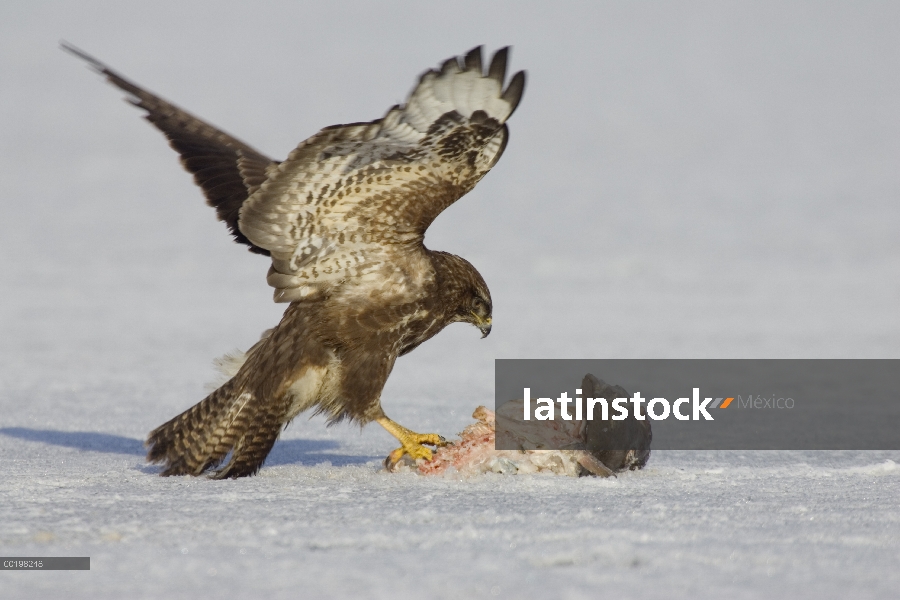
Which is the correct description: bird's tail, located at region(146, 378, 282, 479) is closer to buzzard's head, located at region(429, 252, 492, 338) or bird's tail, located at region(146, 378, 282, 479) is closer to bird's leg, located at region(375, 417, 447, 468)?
bird's leg, located at region(375, 417, 447, 468)

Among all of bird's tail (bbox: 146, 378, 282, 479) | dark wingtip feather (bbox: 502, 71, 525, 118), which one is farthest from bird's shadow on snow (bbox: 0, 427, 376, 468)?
dark wingtip feather (bbox: 502, 71, 525, 118)

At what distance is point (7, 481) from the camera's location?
415 cm

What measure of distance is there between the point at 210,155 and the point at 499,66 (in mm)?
1683

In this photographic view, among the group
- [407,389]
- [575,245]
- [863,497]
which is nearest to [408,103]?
[863,497]

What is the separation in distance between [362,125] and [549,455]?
1512mm

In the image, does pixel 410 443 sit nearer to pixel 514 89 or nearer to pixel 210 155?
pixel 514 89

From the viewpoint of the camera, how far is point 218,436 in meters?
4.79

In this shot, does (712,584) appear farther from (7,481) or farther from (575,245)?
(575,245)

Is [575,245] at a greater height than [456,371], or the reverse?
[575,245]

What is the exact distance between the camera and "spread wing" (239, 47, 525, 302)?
439 centimetres

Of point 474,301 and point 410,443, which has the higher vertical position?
point 474,301

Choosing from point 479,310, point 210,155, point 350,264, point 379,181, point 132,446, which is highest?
point 210,155

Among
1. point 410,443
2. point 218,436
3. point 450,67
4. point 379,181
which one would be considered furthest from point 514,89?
point 218,436

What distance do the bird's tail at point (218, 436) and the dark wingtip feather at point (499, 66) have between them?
5.57 feet
